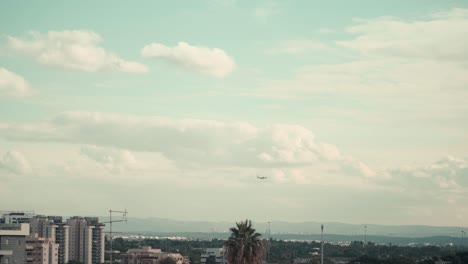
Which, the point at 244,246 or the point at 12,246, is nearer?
the point at 244,246

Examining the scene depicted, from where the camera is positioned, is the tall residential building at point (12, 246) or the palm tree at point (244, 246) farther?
the tall residential building at point (12, 246)

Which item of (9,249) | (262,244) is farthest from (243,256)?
(9,249)

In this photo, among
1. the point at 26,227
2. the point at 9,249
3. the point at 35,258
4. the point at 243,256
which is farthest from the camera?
the point at 35,258

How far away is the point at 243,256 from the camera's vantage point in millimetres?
66938

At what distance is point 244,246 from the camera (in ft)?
219

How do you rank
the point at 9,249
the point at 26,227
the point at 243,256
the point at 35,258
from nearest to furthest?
the point at 243,256
the point at 9,249
the point at 26,227
the point at 35,258

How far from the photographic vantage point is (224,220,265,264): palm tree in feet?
219

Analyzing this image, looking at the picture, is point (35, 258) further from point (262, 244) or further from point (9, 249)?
point (262, 244)

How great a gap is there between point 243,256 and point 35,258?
140 m

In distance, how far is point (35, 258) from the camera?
7795 inches

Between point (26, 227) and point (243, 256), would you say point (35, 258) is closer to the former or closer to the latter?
point (26, 227)

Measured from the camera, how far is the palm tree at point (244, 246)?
66.9 m

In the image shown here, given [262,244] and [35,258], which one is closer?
[262,244]

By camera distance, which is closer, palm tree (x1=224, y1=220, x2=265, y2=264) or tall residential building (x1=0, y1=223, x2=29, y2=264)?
palm tree (x1=224, y1=220, x2=265, y2=264)
